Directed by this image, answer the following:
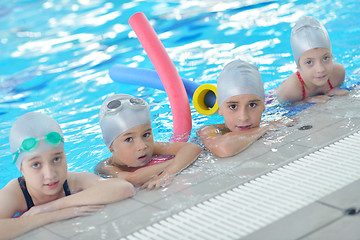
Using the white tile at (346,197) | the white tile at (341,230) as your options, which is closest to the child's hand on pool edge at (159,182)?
the white tile at (346,197)

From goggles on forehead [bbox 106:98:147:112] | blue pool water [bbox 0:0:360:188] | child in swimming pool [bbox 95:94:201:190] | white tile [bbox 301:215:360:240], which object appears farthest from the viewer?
blue pool water [bbox 0:0:360:188]

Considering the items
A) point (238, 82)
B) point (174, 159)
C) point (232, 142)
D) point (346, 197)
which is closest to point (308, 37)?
point (238, 82)

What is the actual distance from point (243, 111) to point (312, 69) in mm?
1233

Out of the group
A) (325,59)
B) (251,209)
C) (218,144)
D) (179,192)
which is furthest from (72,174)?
(325,59)

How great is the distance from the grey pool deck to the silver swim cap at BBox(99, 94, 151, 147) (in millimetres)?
554

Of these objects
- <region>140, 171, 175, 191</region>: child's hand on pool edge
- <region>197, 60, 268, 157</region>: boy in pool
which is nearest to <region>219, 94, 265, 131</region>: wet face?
<region>197, 60, 268, 157</region>: boy in pool

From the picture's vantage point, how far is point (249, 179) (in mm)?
3215

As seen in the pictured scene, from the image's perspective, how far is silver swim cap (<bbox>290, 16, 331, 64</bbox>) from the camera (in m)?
4.78

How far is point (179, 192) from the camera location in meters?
3.22

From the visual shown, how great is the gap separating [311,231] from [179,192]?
101 cm

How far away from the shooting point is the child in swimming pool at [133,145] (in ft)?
11.9

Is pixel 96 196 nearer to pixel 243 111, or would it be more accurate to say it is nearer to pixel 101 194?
pixel 101 194

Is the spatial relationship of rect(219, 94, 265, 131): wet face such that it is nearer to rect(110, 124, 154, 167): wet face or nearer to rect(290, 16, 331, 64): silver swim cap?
rect(110, 124, 154, 167): wet face

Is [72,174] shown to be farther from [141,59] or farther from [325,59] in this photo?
[141,59]
